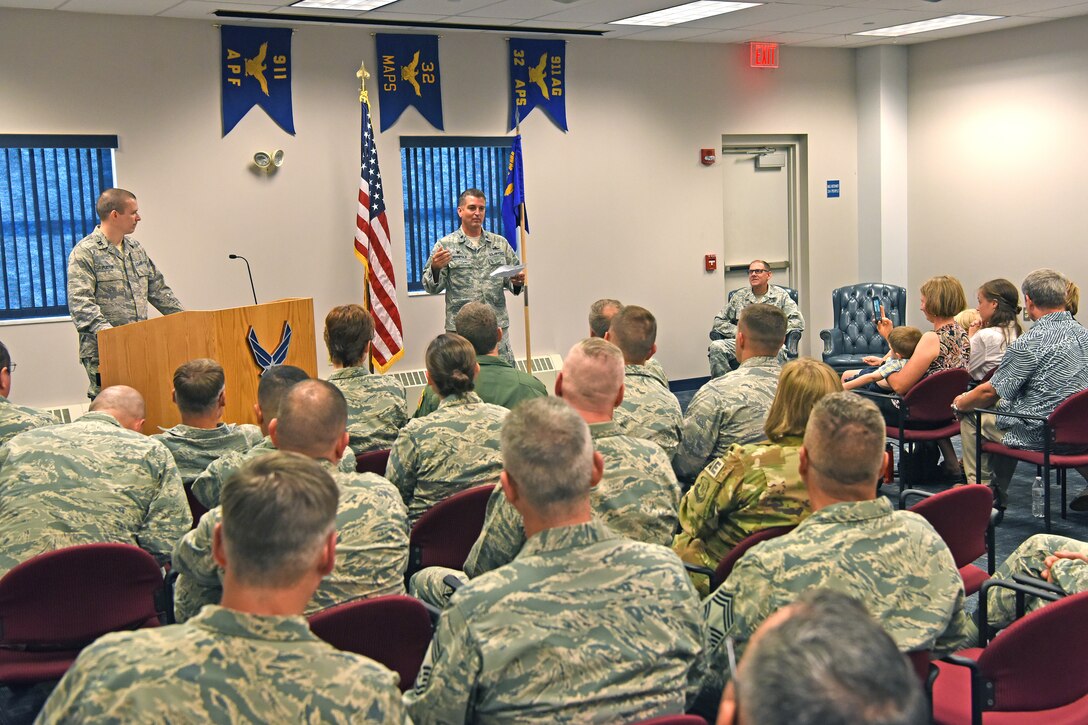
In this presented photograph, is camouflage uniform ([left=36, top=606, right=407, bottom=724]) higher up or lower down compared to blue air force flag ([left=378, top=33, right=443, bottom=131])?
lower down

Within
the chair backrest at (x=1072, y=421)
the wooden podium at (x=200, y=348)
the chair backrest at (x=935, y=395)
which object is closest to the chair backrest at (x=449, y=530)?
the wooden podium at (x=200, y=348)

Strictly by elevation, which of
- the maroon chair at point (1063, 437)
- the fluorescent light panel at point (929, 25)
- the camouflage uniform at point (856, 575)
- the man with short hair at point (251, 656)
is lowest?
the maroon chair at point (1063, 437)

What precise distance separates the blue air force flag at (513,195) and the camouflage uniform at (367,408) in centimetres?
424

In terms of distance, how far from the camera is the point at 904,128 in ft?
37.0

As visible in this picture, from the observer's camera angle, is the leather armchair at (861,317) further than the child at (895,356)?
Yes

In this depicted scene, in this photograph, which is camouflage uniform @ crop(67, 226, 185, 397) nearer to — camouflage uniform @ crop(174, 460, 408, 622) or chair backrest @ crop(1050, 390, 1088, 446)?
camouflage uniform @ crop(174, 460, 408, 622)

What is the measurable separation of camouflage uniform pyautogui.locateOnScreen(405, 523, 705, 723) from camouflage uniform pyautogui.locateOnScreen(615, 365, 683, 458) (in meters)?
2.20

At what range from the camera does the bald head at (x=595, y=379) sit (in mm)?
3234

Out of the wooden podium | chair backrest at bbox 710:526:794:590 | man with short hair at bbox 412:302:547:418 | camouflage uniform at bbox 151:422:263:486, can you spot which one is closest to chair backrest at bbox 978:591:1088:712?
chair backrest at bbox 710:526:794:590

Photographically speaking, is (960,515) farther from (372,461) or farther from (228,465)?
(228,465)

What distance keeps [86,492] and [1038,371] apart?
4.75 meters

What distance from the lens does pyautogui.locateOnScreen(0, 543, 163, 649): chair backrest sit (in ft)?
10.1

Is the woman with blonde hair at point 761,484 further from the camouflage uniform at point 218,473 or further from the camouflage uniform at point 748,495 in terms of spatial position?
the camouflage uniform at point 218,473

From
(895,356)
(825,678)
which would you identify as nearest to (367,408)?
(895,356)
